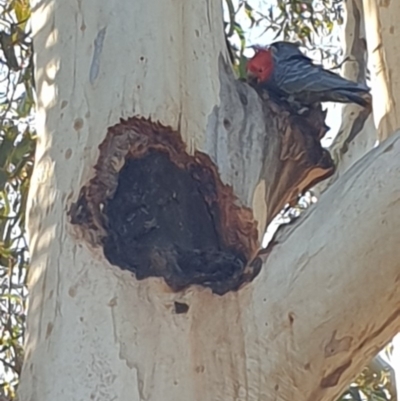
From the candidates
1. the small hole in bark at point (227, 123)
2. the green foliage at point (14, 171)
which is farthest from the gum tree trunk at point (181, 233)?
the green foliage at point (14, 171)

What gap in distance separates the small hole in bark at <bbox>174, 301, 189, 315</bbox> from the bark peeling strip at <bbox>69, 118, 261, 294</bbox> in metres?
0.02

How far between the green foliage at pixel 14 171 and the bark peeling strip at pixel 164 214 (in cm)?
106

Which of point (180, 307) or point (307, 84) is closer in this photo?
point (180, 307)

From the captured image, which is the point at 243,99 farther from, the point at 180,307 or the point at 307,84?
the point at 180,307

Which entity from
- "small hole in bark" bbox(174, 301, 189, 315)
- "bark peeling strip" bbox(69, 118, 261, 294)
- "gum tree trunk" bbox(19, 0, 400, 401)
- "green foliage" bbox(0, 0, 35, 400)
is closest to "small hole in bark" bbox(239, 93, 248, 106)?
"gum tree trunk" bbox(19, 0, 400, 401)

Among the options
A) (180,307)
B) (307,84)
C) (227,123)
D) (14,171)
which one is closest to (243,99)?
(227,123)

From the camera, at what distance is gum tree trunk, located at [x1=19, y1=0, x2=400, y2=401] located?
33.8 inches

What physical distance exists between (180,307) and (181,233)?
0.30ft

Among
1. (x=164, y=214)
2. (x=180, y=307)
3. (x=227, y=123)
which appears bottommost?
(x=180, y=307)

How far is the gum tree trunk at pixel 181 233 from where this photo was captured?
2.82 feet

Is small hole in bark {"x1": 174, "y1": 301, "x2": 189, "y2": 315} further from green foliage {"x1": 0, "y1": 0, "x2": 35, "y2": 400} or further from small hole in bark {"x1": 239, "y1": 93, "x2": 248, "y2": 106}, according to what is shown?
green foliage {"x1": 0, "y1": 0, "x2": 35, "y2": 400}

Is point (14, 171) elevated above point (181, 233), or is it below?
above

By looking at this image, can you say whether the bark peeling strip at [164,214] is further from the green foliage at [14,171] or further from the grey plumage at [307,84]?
the green foliage at [14,171]

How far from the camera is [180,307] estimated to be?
2.97 feet
